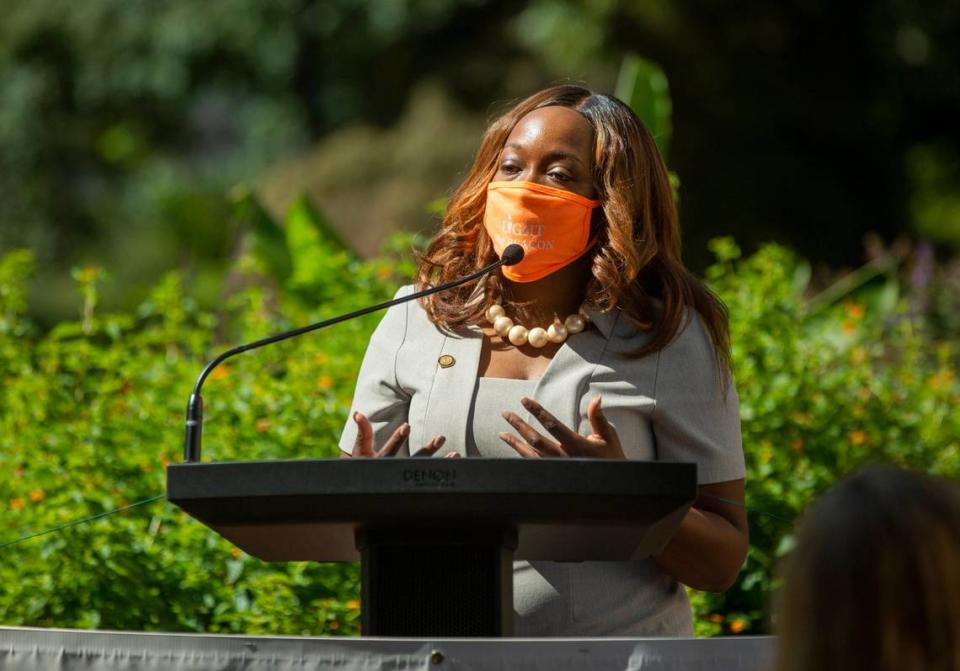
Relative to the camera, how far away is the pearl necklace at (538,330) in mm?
2449

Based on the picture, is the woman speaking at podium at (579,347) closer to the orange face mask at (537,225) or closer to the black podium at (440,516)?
the orange face mask at (537,225)

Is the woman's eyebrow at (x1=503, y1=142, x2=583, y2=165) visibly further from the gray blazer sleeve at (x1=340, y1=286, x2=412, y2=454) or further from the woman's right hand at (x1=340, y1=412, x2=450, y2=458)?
the woman's right hand at (x1=340, y1=412, x2=450, y2=458)

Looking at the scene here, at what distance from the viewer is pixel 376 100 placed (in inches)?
496

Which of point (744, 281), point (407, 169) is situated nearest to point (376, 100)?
point (407, 169)

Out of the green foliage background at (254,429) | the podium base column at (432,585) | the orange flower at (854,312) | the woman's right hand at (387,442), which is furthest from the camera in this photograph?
the orange flower at (854,312)

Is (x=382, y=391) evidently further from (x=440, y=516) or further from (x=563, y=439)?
(x=440, y=516)

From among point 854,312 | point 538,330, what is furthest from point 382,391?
point 854,312

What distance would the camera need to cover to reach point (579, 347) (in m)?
2.42

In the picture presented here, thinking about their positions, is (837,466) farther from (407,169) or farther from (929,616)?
(407,169)

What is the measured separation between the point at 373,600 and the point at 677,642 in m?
0.44

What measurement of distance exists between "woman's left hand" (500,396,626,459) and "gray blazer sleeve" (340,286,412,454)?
1.39 ft

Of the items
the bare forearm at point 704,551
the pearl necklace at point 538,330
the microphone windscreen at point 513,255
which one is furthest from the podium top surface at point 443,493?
the pearl necklace at point 538,330

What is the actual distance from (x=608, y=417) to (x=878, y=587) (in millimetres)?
1038

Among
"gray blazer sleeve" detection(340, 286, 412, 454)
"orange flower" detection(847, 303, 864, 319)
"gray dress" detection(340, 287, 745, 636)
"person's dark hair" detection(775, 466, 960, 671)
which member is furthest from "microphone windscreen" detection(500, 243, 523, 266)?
"orange flower" detection(847, 303, 864, 319)
